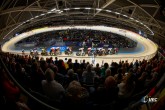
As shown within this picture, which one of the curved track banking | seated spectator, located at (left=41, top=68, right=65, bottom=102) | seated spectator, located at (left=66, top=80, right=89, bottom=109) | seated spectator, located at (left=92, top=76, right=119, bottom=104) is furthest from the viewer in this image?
the curved track banking

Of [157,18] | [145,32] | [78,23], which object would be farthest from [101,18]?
[157,18]

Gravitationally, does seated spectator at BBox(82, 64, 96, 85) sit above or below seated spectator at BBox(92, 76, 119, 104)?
below

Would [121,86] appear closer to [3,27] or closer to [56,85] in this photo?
[56,85]

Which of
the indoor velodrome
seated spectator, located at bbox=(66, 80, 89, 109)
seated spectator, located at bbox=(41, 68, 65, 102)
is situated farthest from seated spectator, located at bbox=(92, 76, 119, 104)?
seated spectator, located at bbox=(41, 68, 65, 102)

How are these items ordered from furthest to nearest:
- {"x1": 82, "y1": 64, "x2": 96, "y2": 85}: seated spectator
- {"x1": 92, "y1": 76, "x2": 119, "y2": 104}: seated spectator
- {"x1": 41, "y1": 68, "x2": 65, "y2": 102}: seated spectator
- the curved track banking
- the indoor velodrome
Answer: the curved track banking → {"x1": 82, "y1": 64, "x2": 96, "y2": 85}: seated spectator → {"x1": 41, "y1": 68, "x2": 65, "y2": 102}: seated spectator → {"x1": 92, "y1": 76, "x2": 119, "y2": 104}: seated spectator → the indoor velodrome

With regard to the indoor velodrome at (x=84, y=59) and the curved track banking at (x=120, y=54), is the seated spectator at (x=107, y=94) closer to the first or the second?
the indoor velodrome at (x=84, y=59)

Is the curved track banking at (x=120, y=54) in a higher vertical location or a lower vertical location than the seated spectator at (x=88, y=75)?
lower

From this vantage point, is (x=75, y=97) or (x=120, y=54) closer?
(x=75, y=97)

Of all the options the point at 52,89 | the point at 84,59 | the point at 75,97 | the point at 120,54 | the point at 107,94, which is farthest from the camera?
the point at 120,54

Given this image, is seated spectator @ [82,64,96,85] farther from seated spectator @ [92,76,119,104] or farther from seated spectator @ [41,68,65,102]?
seated spectator @ [92,76,119,104]

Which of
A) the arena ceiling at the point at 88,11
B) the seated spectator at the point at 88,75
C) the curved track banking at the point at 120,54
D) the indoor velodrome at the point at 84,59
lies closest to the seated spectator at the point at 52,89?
the indoor velodrome at the point at 84,59

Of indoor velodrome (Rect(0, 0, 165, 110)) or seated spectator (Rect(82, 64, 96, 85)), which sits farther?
seated spectator (Rect(82, 64, 96, 85))

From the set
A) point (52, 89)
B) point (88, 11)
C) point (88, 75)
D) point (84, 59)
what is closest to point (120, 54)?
point (88, 11)

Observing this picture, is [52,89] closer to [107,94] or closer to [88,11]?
[107,94]
